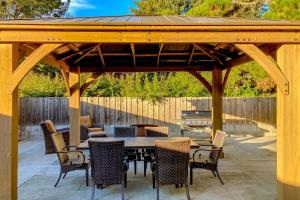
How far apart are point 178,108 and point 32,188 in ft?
28.1

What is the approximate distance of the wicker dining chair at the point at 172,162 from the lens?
477 centimetres

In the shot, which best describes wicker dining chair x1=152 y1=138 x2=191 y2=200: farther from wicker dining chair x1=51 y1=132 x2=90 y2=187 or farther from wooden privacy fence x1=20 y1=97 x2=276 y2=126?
wooden privacy fence x1=20 y1=97 x2=276 y2=126

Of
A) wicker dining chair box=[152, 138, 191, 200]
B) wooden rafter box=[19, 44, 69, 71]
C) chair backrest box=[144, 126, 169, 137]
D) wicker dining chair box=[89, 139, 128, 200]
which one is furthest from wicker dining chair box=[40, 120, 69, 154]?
wicker dining chair box=[152, 138, 191, 200]

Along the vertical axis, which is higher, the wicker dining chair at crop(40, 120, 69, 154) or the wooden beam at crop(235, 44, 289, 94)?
the wooden beam at crop(235, 44, 289, 94)

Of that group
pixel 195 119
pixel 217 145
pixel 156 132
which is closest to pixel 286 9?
pixel 195 119

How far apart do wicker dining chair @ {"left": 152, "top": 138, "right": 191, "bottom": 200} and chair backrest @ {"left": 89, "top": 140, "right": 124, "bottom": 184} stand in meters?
0.58

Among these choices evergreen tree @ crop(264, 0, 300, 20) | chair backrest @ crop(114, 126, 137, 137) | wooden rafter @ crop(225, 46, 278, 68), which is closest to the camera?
wooden rafter @ crop(225, 46, 278, 68)

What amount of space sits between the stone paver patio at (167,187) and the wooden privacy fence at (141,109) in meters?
4.39

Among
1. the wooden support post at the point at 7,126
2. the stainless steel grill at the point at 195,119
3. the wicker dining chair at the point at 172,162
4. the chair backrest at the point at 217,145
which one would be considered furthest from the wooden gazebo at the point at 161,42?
the stainless steel grill at the point at 195,119

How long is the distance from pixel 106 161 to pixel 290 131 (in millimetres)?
2670

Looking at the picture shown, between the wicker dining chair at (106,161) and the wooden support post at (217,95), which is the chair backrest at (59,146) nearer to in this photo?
the wicker dining chair at (106,161)

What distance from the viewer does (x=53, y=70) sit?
64.7ft

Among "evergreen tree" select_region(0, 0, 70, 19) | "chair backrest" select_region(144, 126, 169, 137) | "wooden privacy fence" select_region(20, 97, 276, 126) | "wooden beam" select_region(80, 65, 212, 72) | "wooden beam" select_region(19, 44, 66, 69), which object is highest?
"evergreen tree" select_region(0, 0, 70, 19)

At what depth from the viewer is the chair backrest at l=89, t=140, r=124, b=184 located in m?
4.75
